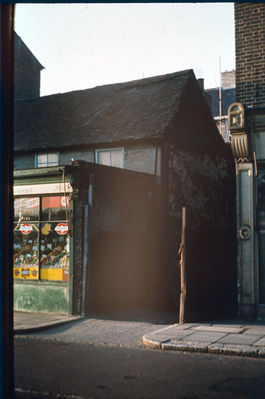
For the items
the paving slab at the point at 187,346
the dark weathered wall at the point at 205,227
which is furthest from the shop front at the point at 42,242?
the paving slab at the point at 187,346

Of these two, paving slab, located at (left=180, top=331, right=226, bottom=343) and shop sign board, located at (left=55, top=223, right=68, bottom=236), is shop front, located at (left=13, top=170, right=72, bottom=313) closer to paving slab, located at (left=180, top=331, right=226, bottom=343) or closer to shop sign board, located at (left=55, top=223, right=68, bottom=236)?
shop sign board, located at (left=55, top=223, right=68, bottom=236)

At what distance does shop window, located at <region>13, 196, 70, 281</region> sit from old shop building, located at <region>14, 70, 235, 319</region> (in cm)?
3

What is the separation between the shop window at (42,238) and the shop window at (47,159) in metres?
5.17

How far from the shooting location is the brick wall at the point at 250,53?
11570 millimetres

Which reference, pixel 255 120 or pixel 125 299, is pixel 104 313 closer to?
pixel 125 299

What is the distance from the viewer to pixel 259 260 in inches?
460

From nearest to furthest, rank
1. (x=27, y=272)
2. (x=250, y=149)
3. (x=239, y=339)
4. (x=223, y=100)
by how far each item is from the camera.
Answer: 1. (x=239, y=339)
2. (x=250, y=149)
3. (x=27, y=272)
4. (x=223, y=100)

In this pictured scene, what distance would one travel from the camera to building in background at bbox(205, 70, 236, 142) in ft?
97.0

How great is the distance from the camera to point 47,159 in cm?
1977

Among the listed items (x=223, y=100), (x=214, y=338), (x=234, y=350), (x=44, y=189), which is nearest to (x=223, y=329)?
(x=214, y=338)

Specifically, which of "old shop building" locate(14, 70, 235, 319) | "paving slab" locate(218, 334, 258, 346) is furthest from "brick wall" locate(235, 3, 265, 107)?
"paving slab" locate(218, 334, 258, 346)

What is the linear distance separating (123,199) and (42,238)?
8.85 feet

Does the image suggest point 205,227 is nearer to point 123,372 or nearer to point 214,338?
point 214,338

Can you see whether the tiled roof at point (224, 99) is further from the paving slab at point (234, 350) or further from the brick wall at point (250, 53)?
the paving slab at point (234, 350)
